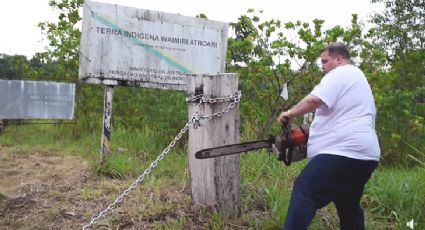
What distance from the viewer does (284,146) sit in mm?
3564

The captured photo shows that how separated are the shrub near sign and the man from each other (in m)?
2.85

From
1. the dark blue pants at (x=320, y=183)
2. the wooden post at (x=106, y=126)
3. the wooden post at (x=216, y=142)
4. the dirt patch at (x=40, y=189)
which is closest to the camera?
the dark blue pants at (x=320, y=183)

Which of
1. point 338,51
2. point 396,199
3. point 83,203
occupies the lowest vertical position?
point 83,203

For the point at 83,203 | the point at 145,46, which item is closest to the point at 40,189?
the point at 83,203

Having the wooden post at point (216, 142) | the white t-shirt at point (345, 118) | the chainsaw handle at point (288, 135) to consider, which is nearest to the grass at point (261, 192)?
the wooden post at point (216, 142)

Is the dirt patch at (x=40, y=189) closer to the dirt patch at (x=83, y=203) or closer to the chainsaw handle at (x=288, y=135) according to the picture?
the dirt patch at (x=83, y=203)

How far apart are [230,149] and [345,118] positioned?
86cm

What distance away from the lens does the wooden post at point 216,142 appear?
13.0ft

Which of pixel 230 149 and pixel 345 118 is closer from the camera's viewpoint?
pixel 345 118

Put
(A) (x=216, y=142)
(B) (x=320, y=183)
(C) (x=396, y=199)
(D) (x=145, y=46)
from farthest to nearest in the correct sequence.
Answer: (D) (x=145, y=46), (C) (x=396, y=199), (A) (x=216, y=142), (B) (x=320, y=183)

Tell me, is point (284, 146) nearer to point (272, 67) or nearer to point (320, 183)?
point (320, 183)

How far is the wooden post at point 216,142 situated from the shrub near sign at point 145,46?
1956mm

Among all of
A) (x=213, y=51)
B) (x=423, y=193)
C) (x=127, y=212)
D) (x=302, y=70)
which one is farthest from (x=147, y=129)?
(x=423, y=193)

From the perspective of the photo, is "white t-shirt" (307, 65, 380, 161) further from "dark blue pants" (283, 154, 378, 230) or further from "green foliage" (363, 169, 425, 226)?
"green foliage" (363, 169, 425, 226)
